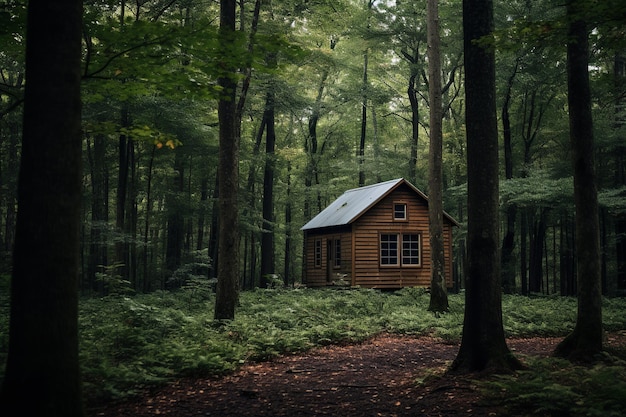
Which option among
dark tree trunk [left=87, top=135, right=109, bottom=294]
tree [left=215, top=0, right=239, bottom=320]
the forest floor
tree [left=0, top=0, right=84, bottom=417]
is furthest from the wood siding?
tree [left=0, top=0, right=84, bottom=417]

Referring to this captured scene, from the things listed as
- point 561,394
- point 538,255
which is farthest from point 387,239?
point 561,394

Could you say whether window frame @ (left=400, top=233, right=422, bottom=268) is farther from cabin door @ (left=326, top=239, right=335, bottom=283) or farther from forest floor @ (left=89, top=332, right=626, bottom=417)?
forest floor @ (left=89, top=332, right=626, bottom=417)

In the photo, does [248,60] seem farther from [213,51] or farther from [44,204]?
[44,204]

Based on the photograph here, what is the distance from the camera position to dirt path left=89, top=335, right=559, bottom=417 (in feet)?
18.4

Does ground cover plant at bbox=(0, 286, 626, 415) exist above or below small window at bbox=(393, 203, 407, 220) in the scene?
below

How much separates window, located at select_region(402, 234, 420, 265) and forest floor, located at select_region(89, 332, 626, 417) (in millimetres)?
14477

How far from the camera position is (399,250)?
23.7 m

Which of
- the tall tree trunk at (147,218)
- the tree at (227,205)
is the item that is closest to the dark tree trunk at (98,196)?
the tall tree trunk at (147,218)

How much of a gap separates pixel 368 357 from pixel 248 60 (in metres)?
5.95

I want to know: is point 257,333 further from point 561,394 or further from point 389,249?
point 389,249

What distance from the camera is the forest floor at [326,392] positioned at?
559 centimetres

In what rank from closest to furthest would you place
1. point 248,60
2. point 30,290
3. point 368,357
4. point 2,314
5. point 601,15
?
point 30,290
point 601,15
point 248,60
point 368,357
point 2,314

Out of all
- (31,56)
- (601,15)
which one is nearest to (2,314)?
(31,56)

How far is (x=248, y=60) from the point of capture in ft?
22.7
